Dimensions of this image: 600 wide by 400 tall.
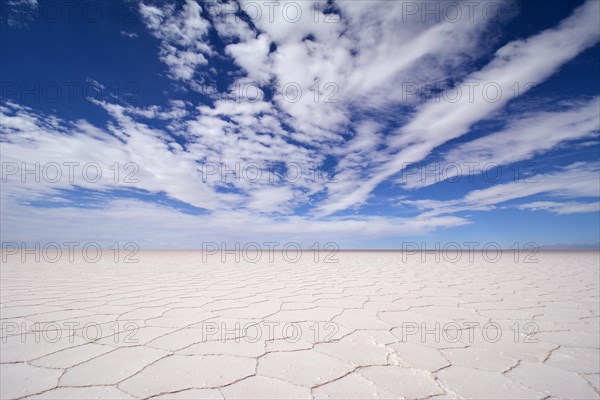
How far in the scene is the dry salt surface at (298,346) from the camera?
41.6 inches

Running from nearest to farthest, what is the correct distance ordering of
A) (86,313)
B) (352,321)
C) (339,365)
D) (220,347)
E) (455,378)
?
1. (455,378)
2. (339,365)
3. (220,347)
4. (352,321)
5. (86,313)

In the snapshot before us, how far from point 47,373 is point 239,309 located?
3.94ft

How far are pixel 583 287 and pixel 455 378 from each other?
10.7 feet

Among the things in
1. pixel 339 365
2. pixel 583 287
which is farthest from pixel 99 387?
pixel 583 287

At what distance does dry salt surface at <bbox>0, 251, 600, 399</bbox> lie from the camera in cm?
106

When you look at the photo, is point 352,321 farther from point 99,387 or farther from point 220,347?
point 99,387

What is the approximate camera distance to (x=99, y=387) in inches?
41.5

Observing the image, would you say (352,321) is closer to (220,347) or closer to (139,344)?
(220,347)

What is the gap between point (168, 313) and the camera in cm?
→ 208

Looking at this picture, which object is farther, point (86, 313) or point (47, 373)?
point (86, 313)

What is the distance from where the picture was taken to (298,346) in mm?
1463

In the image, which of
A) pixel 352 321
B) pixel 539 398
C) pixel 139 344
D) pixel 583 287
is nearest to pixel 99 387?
pixel 139 344

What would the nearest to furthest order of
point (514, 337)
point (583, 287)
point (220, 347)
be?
point (220, 347), point (514, 337), point (583, 287)

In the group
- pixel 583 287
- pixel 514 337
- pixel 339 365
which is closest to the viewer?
pixel 339 365
